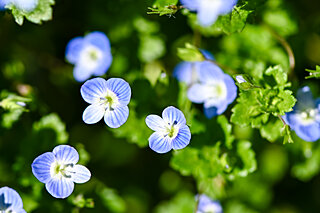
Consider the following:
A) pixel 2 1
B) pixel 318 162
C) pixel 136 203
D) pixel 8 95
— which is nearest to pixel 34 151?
pixel 8 95

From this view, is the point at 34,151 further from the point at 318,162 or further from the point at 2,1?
the point at 318,162

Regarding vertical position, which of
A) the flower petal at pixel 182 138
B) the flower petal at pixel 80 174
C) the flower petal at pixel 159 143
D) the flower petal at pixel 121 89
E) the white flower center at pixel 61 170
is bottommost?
the white flower center at pixel 61 170

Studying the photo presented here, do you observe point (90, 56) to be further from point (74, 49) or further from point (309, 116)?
point (309, 116)

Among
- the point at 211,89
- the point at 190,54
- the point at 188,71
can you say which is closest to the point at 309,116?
the point at 211,89

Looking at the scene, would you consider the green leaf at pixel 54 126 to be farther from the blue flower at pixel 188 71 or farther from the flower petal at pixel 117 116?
the blue flower at pixel 188 71

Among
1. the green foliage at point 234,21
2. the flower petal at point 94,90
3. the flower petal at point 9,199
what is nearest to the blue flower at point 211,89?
the green foliage at point 234,21

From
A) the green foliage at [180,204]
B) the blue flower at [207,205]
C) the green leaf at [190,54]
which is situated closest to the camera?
the green leaf at [190,54]
